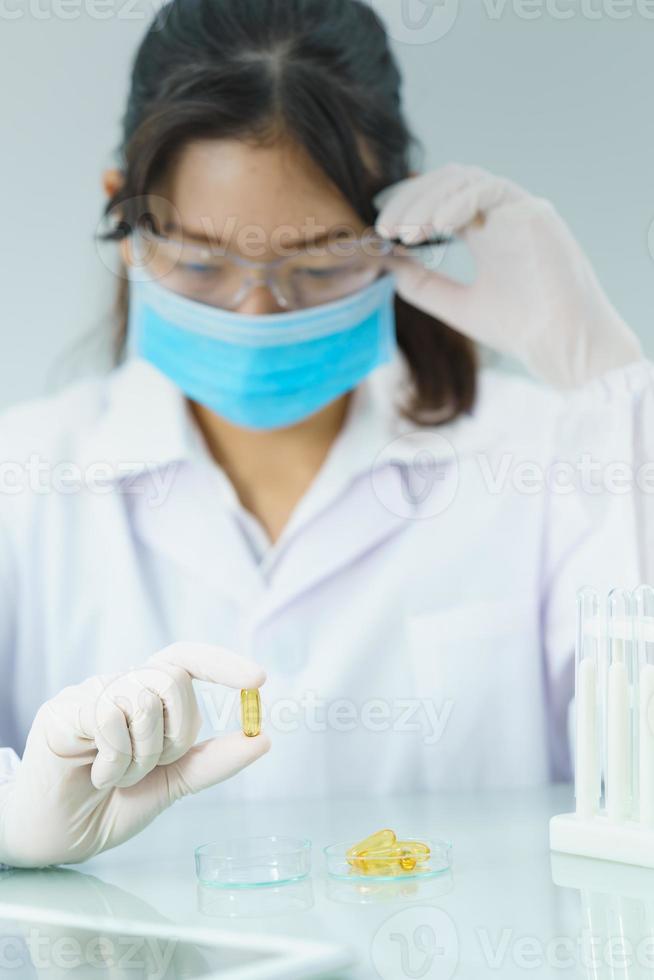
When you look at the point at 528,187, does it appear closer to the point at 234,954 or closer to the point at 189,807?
the point at 189,807

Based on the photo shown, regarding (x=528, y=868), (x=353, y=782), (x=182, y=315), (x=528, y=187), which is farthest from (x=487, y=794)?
(x=528, y=187)

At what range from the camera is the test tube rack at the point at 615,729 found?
1.02 meters

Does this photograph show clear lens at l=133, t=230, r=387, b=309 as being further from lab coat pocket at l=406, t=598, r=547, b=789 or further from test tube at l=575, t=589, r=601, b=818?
test tube at l=575, t=589, r=601, b=818

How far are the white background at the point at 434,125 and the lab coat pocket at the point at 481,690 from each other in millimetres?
461

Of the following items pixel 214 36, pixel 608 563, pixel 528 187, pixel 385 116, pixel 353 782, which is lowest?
pixel 353 782

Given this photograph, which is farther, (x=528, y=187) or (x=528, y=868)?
(x=528, y=187)

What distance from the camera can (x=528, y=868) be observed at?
103 cm

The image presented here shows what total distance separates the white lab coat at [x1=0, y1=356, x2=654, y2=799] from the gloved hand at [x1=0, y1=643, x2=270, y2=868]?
539mm

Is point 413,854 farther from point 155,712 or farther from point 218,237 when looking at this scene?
point 218,237

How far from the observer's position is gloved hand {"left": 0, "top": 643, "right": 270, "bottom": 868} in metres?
1.03

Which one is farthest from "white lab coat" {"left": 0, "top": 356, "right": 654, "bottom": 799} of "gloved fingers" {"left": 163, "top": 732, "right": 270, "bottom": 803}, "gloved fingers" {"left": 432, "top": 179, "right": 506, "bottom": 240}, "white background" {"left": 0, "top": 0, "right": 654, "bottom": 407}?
"gloved fingers" {"left": 163, "top": 732, "right": 270, "bottom": 803}

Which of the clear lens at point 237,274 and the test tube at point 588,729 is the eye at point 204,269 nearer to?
the clear lens at point 237,274

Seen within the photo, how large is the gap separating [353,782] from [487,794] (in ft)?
0.78

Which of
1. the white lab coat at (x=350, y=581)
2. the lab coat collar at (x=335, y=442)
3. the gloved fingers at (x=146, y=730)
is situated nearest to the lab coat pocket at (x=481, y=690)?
the white lab coat at (x=350, y=581)
